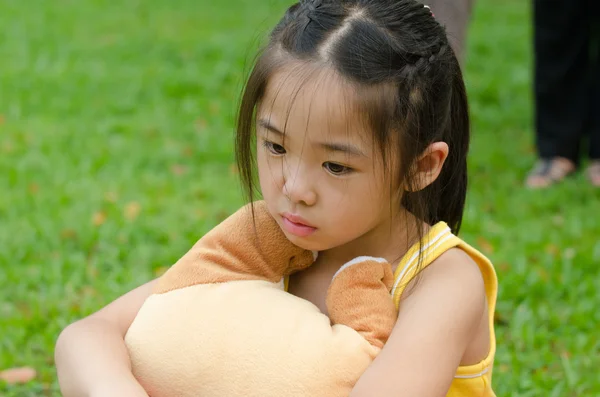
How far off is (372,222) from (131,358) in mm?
580

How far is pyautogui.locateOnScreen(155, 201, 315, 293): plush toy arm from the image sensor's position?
6.59ft

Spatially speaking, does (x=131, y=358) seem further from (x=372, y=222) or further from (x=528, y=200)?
(x=528, y=200)

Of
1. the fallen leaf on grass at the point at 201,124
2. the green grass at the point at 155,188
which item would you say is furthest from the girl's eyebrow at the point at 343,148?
the fallen leaf on grass at the point at 201,124

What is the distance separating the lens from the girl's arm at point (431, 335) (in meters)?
1.75

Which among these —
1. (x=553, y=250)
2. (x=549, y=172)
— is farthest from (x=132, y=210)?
(x=549, y=172)

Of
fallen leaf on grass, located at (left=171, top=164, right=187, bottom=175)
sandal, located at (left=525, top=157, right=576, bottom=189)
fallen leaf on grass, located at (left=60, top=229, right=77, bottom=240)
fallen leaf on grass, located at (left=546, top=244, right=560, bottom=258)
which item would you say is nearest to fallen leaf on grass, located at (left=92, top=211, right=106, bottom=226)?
fallen leaf on grass, located at (left=60, top=229, right=77, bottom=240)

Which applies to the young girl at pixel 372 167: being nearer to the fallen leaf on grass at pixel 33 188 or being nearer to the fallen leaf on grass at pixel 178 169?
the fallen leaf on grass at pixel 33 188

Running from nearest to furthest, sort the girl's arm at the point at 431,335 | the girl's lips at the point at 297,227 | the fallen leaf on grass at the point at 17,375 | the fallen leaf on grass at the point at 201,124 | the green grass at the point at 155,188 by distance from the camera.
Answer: the girl's arm at the point at 431,335 < the girl's lips at the point at 297,227 < the fallen leaf on grass at the point at 17,375 < the green grass at the point at 155,188 < the fallen leaf on grass at the point at 201,124

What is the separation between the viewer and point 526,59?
7742mm

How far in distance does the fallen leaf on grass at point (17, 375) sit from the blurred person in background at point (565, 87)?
2943mm

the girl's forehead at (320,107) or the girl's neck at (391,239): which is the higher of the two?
the girl's forehead at (320,107)

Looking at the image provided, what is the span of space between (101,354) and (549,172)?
11.7 ft

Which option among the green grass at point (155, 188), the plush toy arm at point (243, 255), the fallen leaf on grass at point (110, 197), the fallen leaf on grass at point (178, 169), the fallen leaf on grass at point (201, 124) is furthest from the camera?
the fallen leaf on grass at point (201, 124)

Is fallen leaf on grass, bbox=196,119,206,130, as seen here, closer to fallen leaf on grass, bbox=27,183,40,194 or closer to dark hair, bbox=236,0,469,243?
fallen leaf on grass, bbox=27,183,40,194
